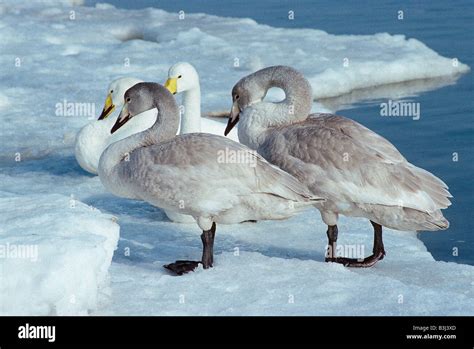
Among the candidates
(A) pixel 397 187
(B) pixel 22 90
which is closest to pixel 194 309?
(A) pixel 397 187

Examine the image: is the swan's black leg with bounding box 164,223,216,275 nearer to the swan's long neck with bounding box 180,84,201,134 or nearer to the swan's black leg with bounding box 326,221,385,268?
the swan's black leg with bounding box 326,221,385,268

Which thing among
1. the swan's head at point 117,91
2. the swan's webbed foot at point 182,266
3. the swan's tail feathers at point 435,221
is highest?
the swan's head at point 117,91

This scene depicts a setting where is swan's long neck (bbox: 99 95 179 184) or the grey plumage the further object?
swan's long neck (bbox: 99 95 179 184)

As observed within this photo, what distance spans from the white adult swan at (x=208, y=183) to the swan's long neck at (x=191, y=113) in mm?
1839

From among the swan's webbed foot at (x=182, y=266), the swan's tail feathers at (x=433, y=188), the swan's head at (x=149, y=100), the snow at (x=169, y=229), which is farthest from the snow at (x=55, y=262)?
the swan's tail feathers at (x=433, y=188)

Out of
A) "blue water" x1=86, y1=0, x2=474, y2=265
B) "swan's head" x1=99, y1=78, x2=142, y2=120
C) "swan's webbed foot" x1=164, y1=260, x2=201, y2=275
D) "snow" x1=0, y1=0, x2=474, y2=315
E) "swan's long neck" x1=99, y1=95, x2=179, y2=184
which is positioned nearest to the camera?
"snow" x1=0, y1=0, x2=474, y2=315

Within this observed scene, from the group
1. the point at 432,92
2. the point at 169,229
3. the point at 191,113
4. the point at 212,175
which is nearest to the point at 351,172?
the point at 212,175

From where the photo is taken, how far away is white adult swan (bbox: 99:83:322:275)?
19.3 feet

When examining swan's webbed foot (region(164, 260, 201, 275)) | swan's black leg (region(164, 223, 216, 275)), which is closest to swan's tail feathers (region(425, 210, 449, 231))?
swan's black leg (region(164, 223, 216, 275))

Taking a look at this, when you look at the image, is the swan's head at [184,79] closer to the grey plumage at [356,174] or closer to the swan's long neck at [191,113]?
the swan's long neck at [191,113]

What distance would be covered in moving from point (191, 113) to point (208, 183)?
2.37 m

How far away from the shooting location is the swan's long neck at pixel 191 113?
8070 mm

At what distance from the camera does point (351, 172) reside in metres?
6.10

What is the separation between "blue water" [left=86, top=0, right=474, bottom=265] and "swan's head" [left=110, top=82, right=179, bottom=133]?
7.63 feet
